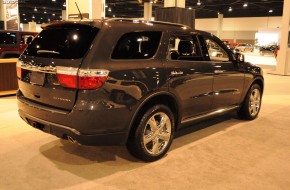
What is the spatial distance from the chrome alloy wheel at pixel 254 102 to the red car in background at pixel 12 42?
7123 millimetres

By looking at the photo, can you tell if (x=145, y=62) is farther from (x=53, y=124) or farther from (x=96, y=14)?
(x=96, y=14)

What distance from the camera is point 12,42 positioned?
10422 mm

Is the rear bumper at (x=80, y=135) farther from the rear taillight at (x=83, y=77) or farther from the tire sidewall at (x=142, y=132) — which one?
the rear taillight at (x=83, y=77)

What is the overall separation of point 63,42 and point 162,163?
1816mm

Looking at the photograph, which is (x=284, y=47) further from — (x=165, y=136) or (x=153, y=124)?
(x=153, y=124)

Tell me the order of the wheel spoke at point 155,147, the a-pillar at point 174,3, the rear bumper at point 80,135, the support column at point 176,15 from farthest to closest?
1. the a-pillar at point 174,3
2. the support column at point 176,15
3. the wheel spoke at point 155,147
4. the rear bumper at point 80,135

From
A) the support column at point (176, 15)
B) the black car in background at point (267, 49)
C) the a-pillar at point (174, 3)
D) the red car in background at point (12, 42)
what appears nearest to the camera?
the red car in background at point (12, 42)

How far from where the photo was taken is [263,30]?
3353 cm

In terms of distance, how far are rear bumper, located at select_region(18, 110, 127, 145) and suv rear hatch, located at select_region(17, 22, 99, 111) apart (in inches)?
7.9

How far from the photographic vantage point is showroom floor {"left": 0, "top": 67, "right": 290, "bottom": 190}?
3.41 meters

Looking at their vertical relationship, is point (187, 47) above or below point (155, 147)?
above

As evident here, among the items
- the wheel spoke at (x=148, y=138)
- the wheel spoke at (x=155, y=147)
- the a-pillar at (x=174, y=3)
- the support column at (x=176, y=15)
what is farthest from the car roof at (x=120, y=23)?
the a-pillar at (x=174, y=3)

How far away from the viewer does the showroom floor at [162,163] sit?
3.41 meters

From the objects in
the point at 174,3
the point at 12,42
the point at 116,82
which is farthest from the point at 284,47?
the point at 116,82
